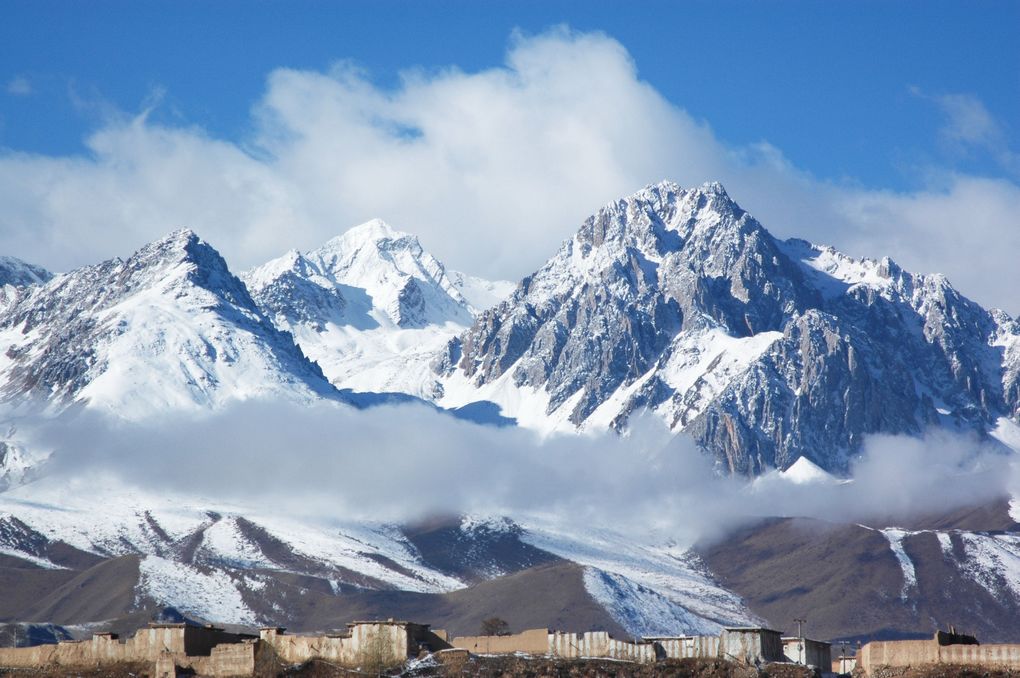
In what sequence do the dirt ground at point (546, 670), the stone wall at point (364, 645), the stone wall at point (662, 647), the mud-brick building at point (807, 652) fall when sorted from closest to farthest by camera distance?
the dirt ground at point (546, 670)
the stone wall at point (662, 647)
the mud-brick building at point (807, 652)
the stone wall at point (364, 645)

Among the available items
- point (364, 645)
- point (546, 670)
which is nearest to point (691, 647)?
point (546, 670)

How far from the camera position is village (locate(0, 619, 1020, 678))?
86688 mm

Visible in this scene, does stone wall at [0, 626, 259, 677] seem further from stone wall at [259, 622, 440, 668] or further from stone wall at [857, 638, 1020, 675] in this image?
stone wall at [857, 638, 1020, 675]

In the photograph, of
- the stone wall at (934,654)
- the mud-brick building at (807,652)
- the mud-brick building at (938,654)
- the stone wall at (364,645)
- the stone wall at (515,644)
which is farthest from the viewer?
the stone wall at (515,644)

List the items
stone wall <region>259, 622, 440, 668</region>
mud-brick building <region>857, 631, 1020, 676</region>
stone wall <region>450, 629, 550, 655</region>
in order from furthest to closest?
stone wall <region>450, 629, 550, 655</region> < stone wall <region>259, 622, 440, 668</region> < mud-brick building <region>857, 631, 1020, 676</region>

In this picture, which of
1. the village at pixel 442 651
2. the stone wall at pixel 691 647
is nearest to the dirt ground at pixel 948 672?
the village at pixel 442 651

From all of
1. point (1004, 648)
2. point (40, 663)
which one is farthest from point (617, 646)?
point (40, 663)

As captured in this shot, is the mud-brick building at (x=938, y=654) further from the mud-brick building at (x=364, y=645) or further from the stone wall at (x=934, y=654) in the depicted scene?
the mud-brick building at (x=364, y=645)

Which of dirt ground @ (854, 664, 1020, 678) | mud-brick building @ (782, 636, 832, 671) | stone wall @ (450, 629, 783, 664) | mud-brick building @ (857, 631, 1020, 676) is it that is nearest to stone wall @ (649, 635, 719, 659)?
stone wall @ (450, 629, 783, 664)

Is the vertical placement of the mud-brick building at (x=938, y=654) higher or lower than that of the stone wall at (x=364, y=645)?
lower

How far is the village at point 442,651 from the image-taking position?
86688 mm

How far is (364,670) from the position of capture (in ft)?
315

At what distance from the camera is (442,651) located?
9719 cm

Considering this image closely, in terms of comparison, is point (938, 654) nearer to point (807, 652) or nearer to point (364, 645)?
point (807, 652)
